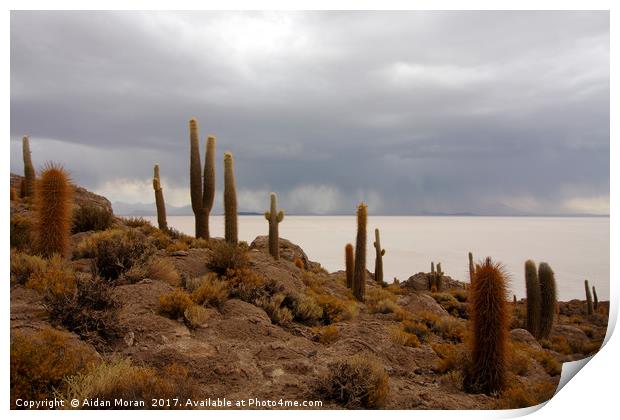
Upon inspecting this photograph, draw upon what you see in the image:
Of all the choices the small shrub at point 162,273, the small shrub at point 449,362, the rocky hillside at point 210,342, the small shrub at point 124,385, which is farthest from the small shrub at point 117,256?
the small shrub at point 449,362

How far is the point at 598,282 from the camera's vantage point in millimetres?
8883

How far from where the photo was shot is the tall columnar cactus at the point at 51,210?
995 centimetres

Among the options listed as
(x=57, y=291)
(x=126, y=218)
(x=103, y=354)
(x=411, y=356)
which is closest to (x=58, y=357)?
(x=103, y=354)

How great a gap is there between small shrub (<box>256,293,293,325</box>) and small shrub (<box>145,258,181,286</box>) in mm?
2029

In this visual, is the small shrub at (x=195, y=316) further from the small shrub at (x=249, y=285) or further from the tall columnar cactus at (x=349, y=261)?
the tall columnar cactus at (x=349, y=261)

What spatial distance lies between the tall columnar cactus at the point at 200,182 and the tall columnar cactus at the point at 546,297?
11.3 meters

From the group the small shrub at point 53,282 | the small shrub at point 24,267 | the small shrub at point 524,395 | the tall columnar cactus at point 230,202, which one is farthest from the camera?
the tall columnar cactus at point 230,202

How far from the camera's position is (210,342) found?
8219 mm

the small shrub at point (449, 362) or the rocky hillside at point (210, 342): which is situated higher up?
the rocky hillside at point (210, 342)

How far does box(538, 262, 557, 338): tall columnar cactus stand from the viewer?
14180mm

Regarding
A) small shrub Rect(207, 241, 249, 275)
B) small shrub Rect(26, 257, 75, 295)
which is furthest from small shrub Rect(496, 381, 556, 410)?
small shrub Rect(26, 257, 75, 295)

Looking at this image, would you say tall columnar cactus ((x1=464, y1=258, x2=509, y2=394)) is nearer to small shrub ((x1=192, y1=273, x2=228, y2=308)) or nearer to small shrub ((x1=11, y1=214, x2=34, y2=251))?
small shrub ((x1=192, y1=273, x2=228, y2=308))

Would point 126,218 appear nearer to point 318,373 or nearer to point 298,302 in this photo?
point 298,302
